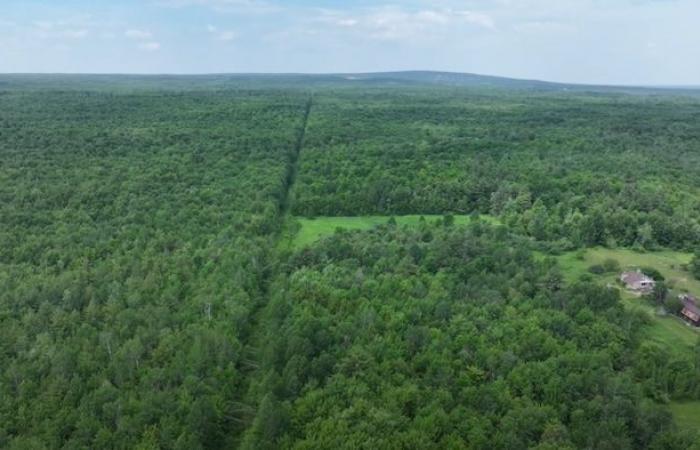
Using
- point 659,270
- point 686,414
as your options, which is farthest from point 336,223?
point 686,414

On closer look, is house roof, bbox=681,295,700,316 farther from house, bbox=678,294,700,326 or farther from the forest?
the forest

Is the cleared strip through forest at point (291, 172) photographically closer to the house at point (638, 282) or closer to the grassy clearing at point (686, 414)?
the house at point (638, 282)

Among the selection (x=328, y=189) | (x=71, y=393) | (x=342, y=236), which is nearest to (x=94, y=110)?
(x=328, y=189)

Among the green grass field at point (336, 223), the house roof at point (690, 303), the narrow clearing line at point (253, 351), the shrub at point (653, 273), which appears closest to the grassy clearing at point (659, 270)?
the shrub at point (653, 273)

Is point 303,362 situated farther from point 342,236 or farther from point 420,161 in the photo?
point 420,161

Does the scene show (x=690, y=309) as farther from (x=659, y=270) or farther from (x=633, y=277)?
(x=659, y=270)

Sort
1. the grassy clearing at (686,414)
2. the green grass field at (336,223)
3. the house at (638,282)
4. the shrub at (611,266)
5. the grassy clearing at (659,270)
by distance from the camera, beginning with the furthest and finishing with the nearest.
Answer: the green grass field at (336,223) < the shrub at (611,266) < the house at (638,282) < the grassy clearing at (659,270) < the grassy clearing at (686,414)
